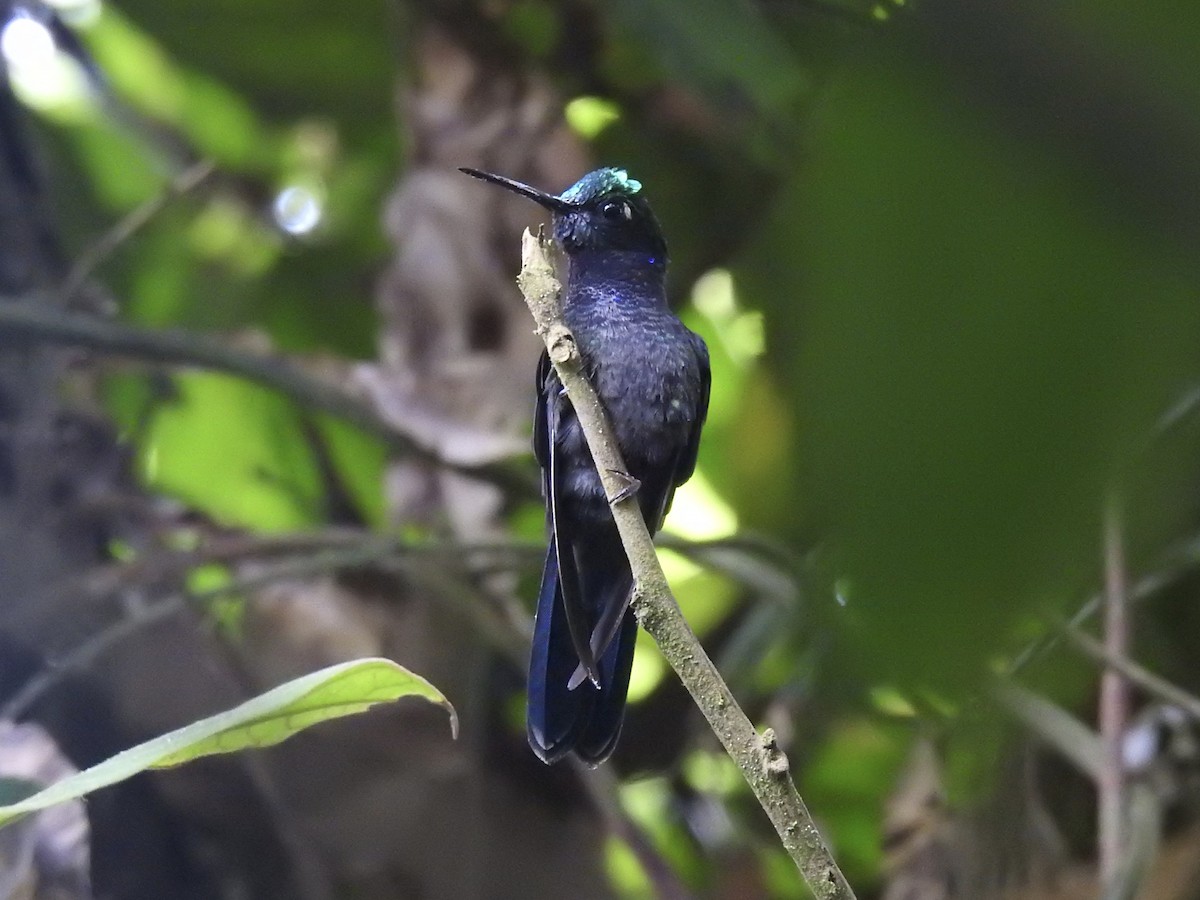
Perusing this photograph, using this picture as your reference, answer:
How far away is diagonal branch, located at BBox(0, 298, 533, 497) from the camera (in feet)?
7.48

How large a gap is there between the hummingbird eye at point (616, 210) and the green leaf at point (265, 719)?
2.96 feet

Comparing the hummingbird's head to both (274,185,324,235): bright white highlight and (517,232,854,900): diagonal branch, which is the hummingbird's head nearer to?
(517,232,854,900): diagonal branch

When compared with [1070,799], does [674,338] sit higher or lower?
higher

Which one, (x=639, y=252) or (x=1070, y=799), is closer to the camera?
(x=639, y=252)

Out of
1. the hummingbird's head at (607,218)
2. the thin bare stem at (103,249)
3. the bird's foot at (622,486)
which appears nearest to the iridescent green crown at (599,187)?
the hummingbird's head at (607,218)

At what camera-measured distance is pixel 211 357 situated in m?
2.28

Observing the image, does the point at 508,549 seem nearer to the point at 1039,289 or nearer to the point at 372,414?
the point at 372,414

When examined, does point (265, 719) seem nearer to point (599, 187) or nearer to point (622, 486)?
point (622, 486)

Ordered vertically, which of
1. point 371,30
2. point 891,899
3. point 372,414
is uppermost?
point 371,30

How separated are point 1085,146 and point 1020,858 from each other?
193 centimetres

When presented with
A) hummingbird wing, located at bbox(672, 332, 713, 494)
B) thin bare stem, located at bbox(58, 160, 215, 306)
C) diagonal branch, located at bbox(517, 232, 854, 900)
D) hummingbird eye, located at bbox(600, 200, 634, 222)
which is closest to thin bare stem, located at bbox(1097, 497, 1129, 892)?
hummingbird wing, located at bbox(672, 332, 713, 494)

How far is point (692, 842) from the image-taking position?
2607mm

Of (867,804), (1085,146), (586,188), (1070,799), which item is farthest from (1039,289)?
(867,804)

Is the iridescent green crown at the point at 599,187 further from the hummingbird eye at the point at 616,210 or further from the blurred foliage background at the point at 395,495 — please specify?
the blurred foliage background at the point at 395,495
